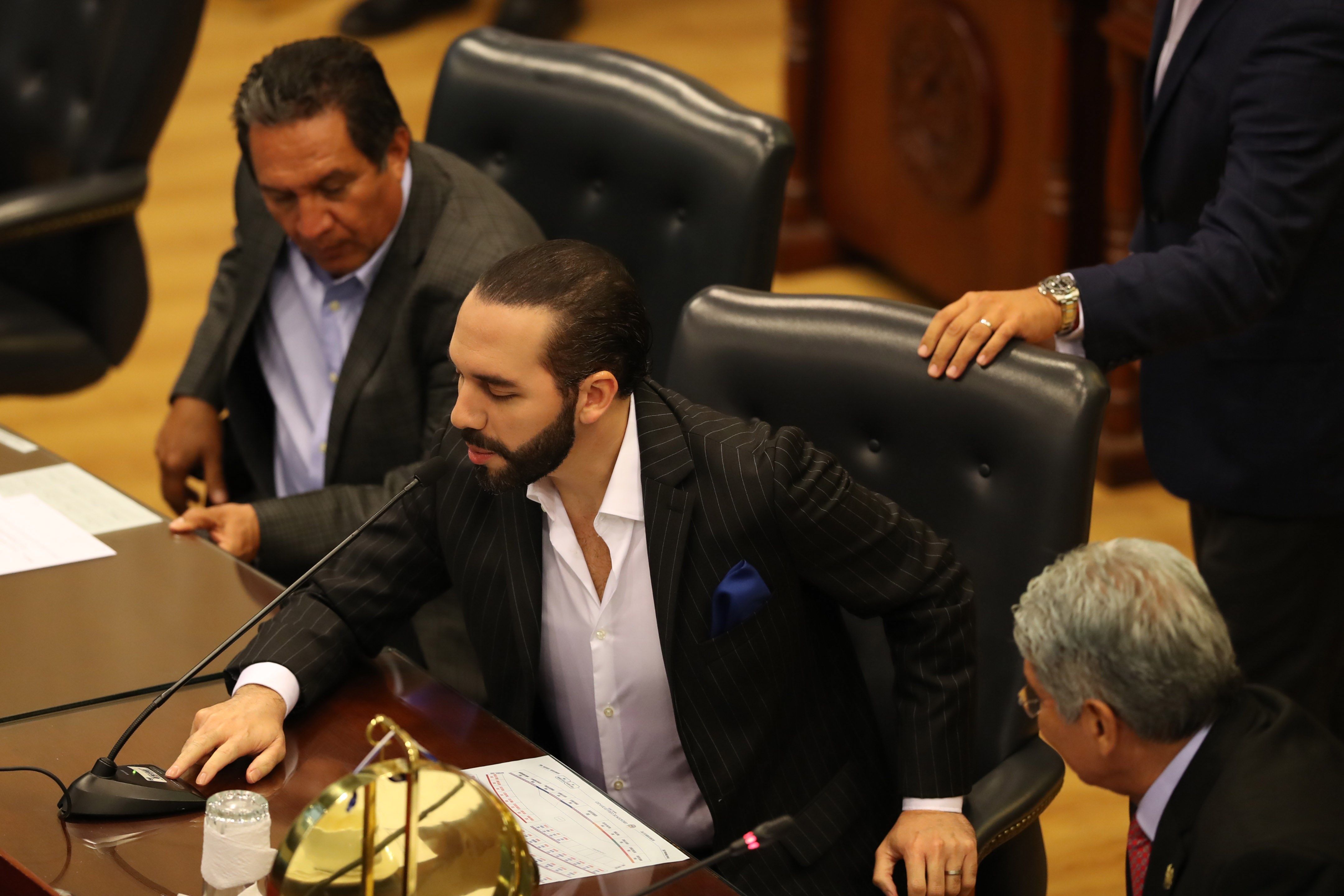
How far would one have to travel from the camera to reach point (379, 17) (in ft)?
21.4

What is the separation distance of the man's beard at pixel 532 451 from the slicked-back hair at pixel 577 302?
0.03 m

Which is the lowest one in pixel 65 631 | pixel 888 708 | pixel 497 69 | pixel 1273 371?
pixel 888 708

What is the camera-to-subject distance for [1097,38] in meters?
3.47

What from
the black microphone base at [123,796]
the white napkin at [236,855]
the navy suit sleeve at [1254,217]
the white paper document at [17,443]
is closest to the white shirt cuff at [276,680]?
the black microphone base at [123,796]

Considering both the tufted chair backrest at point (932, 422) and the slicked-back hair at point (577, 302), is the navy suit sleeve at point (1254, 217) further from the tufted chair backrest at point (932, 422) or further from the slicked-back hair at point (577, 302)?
the slicked-back hair at point (577, 302)

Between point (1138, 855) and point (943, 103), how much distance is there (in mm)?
2726

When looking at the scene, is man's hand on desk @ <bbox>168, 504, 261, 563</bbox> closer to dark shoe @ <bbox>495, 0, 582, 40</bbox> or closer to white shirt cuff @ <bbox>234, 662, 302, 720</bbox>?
white shirt cuff @ <bbox>234, 662, 302, 720</bbox>

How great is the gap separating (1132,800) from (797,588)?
0.39 metres

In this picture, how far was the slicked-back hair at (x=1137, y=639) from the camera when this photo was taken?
1367mm

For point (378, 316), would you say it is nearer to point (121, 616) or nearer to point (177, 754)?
point (121, 616)

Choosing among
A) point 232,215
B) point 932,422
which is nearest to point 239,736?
point 932,422

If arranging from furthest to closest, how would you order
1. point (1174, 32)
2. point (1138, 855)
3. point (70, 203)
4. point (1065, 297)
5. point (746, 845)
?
point (70, 203), point (1174, 32), point (1065, 297), point (1138, 855), point (746, 845)

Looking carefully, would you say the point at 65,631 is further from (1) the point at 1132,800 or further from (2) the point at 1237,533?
(2) the point at 1237,533

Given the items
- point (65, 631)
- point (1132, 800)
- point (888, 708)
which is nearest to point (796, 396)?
point (888, 708)
